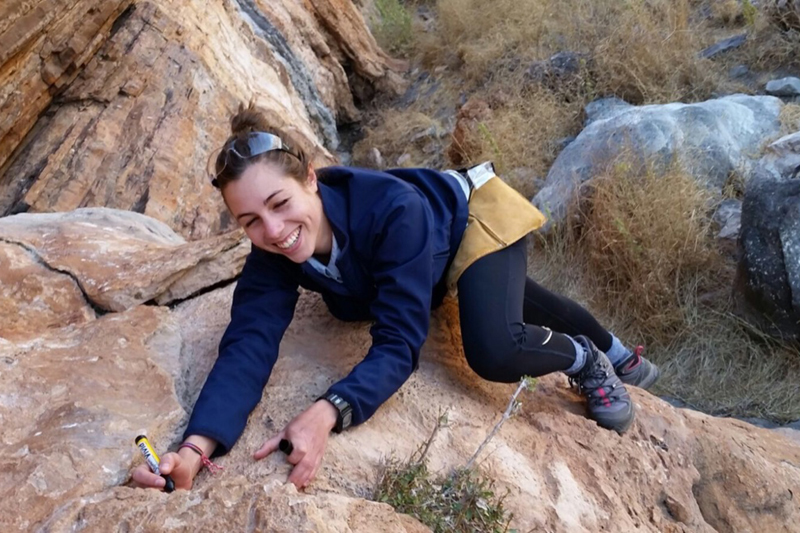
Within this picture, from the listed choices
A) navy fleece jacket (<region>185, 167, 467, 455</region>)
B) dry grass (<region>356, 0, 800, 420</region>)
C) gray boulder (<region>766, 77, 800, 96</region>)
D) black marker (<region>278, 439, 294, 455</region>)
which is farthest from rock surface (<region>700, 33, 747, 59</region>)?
black marker (<region>278, 439, 294, 455</region>)

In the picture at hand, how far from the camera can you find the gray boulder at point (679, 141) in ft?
14.4

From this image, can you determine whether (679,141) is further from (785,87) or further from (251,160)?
(251,160)

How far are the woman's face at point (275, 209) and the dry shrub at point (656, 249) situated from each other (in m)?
2.41

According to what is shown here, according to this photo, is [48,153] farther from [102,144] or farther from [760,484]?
[760,484]

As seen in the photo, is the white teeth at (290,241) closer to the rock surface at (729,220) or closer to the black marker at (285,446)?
the black marker at (285,446)

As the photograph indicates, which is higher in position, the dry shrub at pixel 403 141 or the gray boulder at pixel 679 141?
the gray boulder at pixel 679 141

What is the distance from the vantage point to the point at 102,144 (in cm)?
387

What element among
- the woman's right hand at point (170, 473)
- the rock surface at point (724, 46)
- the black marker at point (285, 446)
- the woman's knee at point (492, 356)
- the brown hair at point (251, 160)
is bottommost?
the rock surface at point (724, 46)

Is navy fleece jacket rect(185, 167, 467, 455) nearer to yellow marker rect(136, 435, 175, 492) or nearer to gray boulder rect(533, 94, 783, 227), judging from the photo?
yellow marker rect(136, 435, 175, 492)

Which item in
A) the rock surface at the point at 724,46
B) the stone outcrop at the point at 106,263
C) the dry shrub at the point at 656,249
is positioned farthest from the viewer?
the rock surface at the point at 724,46

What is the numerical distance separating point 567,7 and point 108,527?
6.47 m

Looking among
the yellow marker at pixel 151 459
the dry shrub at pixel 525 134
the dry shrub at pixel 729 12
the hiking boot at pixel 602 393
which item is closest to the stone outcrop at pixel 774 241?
the hiking boot at pixel 602 393

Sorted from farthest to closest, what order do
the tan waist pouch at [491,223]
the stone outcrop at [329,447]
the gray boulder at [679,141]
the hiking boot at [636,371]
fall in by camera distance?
the gray boulder at [679,141] → the hiking boot at [636,371] → the tan waist pouch at [491,223] → the stone outcrop at [329,447]

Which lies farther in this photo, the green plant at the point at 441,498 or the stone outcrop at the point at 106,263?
the stone outcrop at the point at 106,263
